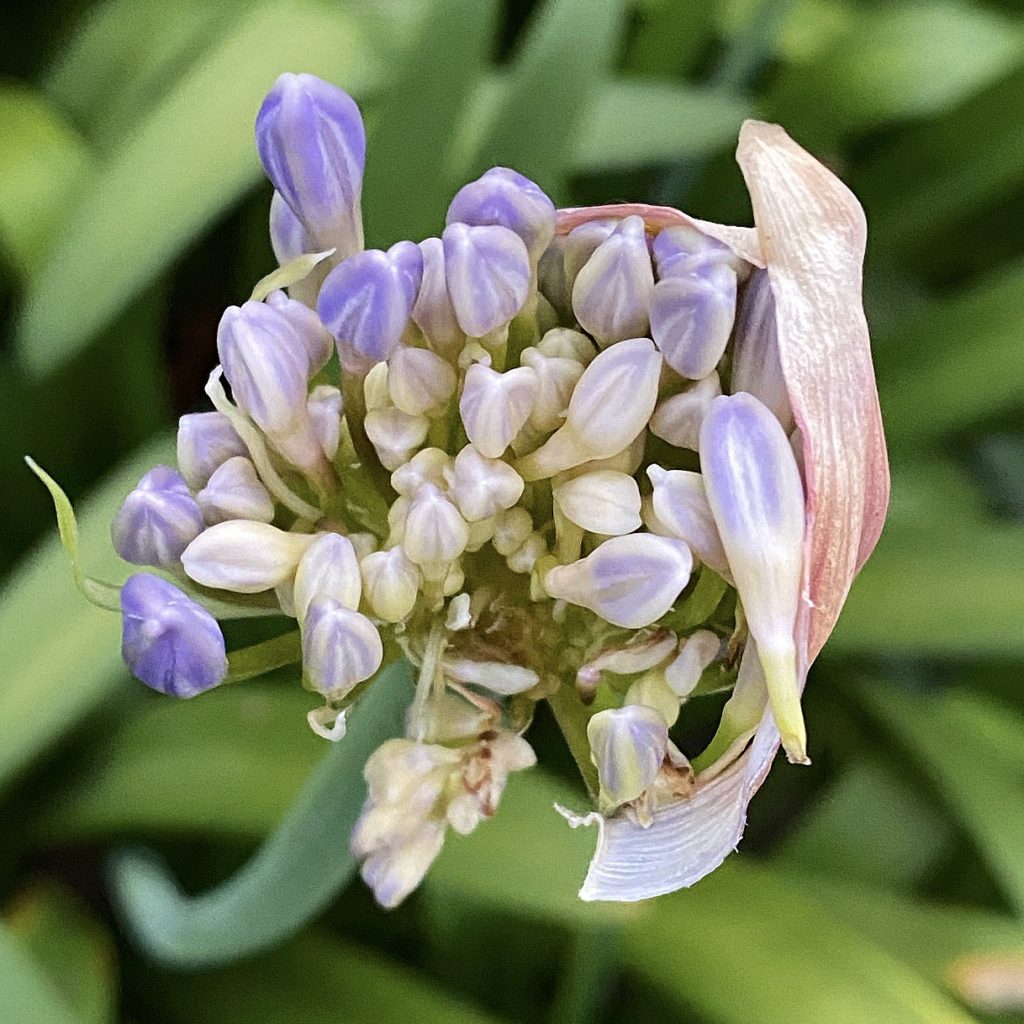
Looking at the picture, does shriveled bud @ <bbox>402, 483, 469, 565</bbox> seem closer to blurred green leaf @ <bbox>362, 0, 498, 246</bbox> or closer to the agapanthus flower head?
the agapanthus flower head

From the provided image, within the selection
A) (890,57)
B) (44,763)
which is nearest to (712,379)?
(44,763)

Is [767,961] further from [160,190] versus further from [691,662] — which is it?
[160,190]

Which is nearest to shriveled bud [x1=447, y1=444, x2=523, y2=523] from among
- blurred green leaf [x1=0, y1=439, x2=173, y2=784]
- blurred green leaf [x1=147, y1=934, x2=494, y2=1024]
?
blurred green leaf [x1=0, y1=439, x2=173, y2=784]

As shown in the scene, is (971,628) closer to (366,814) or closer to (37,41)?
(366,814)

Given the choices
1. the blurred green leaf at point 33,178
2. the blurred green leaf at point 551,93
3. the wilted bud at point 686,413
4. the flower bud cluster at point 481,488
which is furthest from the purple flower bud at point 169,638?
the blurred green leaf at point 33,178

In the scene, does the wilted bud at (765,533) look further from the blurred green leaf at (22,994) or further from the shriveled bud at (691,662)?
the blurred green leaf at (22,994)

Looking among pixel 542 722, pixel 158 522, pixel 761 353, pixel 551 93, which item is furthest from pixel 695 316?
pixel 542 722
